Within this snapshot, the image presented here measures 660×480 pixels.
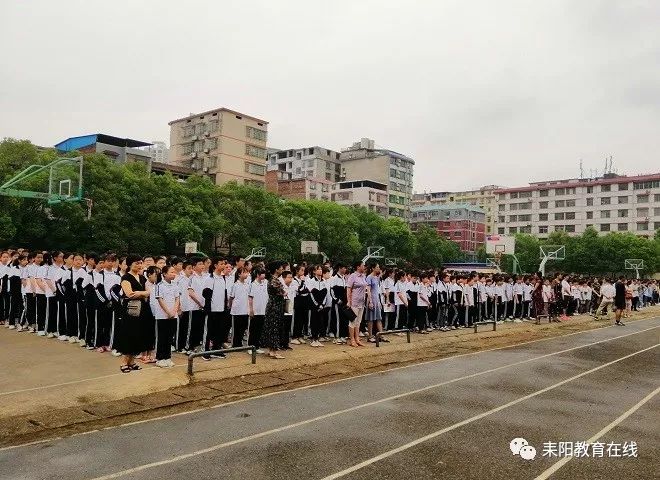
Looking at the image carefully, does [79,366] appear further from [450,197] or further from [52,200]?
[450,197]

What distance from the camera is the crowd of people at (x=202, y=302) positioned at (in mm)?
9383

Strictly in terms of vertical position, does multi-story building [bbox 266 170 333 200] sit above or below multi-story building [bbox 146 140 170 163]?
below

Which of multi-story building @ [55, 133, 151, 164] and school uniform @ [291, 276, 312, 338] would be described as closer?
school uniform @ [291, 276, 312, 338]

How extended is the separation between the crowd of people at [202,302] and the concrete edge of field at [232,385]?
85 centimetres

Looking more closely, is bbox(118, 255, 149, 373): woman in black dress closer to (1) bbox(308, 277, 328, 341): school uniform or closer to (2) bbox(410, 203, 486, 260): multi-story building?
(1) bbox(308, 277, 328, 341): school uniform

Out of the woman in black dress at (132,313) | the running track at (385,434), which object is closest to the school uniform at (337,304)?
the running track at (385,434)

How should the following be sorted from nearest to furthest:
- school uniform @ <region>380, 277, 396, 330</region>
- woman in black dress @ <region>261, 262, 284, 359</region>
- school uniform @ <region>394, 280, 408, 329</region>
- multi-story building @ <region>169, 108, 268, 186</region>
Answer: woman in black dress @ <region>261, 262, 284, 359</region>
school uniform @ <region>380, 277, 396, 330</region>
school uniform @ <region>394, 280, 408, 329</region>
multi-story building @ <region>169, 108, 268, 186</region>

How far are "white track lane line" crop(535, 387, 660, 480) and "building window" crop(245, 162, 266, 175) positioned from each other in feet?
217

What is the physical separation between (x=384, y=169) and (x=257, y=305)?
86.6 meters

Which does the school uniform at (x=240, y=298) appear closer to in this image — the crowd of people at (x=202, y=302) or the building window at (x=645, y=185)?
→ the crowd of people at (x=202, y=302)

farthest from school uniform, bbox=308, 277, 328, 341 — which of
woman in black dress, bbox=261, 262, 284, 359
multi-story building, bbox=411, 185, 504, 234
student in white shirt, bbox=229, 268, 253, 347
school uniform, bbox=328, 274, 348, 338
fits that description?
multi-story building, bbox=411, 185, 504, 234

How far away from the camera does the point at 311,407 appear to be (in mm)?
7426

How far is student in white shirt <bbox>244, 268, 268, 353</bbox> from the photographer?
10836 mm

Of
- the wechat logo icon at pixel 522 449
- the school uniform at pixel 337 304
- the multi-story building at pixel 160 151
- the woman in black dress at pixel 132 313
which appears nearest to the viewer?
the wechat logo icon at pixel 522 449
